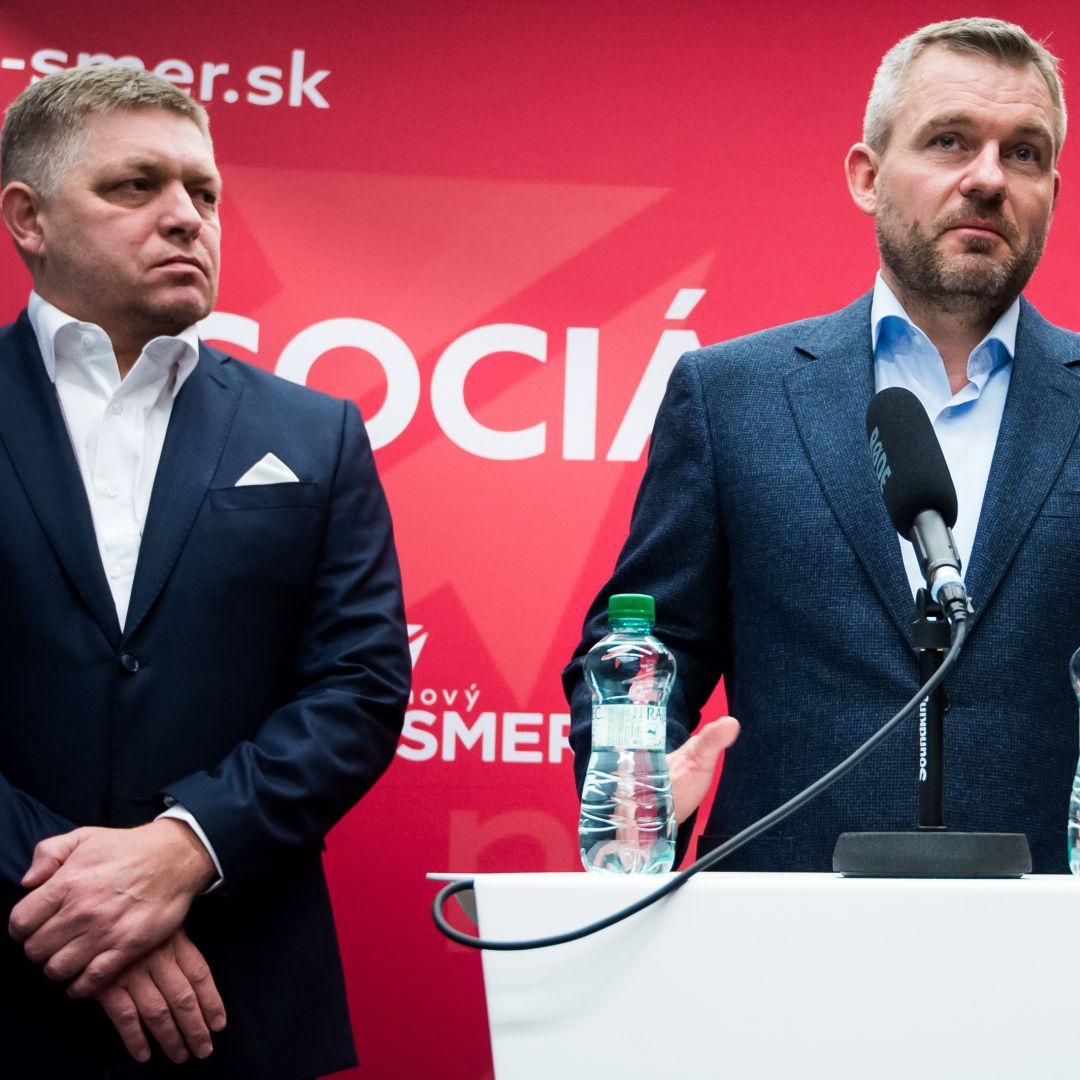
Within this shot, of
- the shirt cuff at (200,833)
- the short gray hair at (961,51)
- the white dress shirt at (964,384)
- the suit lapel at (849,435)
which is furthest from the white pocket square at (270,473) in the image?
the short gray hair at (961,51)

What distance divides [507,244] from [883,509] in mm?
1448

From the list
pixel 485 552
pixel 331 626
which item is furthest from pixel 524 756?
pixel 331 626

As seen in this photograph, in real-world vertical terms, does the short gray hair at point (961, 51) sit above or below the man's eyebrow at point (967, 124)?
above

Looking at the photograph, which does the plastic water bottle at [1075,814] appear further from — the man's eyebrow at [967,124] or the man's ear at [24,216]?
the man's ear at [24,216]

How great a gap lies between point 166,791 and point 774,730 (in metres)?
0.77

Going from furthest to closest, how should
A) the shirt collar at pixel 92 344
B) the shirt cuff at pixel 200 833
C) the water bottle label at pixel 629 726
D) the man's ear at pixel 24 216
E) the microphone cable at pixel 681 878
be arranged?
1. the man's ear at pixel 24 216
2. the shirt collar at pixel 92 344
3. the shirt cuff at pixel 200 833
4. the water bottle label at pixel 629 726
5. the microphone cable at pixel 681 878

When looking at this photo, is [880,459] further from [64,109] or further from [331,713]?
[64,109]

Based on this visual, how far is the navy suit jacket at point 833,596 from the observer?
1.73 metres

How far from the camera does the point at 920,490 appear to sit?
3.88ft

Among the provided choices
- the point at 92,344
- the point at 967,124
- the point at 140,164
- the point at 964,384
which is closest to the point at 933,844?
the point at 964,384

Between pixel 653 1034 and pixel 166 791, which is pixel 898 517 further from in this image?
pixel 166 791

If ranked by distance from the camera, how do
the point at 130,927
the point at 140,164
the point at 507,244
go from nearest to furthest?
the point at 130,927
the point at 140,164
the point at 507,244

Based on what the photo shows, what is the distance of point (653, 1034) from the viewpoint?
1096mm

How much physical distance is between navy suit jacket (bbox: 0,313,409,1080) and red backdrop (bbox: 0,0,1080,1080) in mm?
813
